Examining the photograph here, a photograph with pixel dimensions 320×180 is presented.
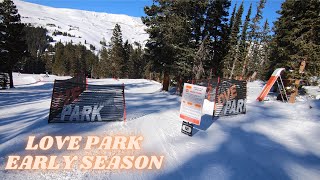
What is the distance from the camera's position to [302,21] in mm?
18234

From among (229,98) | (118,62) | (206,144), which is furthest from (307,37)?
(118,62)

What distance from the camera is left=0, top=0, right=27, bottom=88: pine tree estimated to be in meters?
27.4

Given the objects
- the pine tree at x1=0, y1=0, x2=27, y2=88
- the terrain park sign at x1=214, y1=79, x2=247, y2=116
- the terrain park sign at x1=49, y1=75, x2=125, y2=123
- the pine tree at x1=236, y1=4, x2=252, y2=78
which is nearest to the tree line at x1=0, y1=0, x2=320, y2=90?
the pine tree at x1=0, y1=0, x2=27, y2=88

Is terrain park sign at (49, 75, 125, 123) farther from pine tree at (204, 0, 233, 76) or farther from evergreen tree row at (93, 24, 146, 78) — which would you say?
evergreen tree row at (93, 24, 146, 78)

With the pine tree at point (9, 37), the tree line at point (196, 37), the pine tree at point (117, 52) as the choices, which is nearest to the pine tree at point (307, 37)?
the tree line at point (196, 37)

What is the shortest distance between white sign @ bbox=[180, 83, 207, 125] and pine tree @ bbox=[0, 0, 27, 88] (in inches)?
1120

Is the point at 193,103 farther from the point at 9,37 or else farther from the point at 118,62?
the point at 118,62

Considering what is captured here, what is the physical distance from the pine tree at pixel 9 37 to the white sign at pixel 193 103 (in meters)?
28.4

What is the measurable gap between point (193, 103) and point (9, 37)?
96.4 feet

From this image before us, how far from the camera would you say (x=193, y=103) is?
7965 mm

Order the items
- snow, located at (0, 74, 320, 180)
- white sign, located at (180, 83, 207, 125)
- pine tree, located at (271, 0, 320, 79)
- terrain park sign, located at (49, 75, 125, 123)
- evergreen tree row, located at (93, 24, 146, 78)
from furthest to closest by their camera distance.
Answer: evergreen tree row, located at (93, 24, 146, 78) < pine tree, located at (271, 0, 320, 79) < terrain park sign, located at (49, 75, 125, 123) < white sign, located at (180, 83, 207, 125) < snow, located at (0, 74, 320, 180)

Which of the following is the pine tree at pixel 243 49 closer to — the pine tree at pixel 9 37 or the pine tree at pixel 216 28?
the pine tree at pixel 216 28

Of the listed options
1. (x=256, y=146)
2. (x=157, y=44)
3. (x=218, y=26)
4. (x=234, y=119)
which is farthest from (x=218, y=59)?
(x=256, y=146)

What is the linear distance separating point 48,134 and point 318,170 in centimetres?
856
